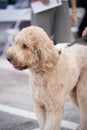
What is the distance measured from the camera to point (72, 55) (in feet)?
15.6

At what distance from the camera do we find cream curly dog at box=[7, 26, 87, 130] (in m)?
4.26

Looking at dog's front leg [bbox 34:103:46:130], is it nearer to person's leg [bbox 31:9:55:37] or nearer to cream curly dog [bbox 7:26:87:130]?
cream curly dog [bbox 7:26:87:130]

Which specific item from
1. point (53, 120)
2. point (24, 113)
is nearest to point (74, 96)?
point (53, 120)

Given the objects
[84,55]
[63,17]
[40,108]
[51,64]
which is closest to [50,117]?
[40,108]

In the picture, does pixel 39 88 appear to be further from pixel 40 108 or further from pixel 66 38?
pixel 66 38

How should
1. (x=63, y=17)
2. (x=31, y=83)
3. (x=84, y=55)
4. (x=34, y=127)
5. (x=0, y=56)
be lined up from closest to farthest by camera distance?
(x=31, y=83)
(x=84, y=55)
(x=34, y=127)
(x=63, y=17)
(x=0, y=56)

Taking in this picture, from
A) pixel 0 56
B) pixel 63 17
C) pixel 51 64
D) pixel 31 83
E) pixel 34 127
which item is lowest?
pixel 0 56

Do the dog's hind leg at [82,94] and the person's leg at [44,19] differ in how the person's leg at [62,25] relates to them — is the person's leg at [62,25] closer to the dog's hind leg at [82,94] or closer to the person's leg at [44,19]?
the person's leg at [44,19]

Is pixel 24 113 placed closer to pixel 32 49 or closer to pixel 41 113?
pixel 41 113

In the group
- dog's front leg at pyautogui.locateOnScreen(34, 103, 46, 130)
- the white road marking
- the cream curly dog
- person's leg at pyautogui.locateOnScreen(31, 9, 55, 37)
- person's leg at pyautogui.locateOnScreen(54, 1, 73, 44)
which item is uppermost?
the cream curly dog

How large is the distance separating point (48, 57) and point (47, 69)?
0.51ft

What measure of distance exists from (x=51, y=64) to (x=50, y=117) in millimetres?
546

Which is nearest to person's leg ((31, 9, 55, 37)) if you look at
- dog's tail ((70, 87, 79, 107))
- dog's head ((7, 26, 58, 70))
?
dog's tail ((70, 87, 79, 107))

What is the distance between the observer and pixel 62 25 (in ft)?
23.4
